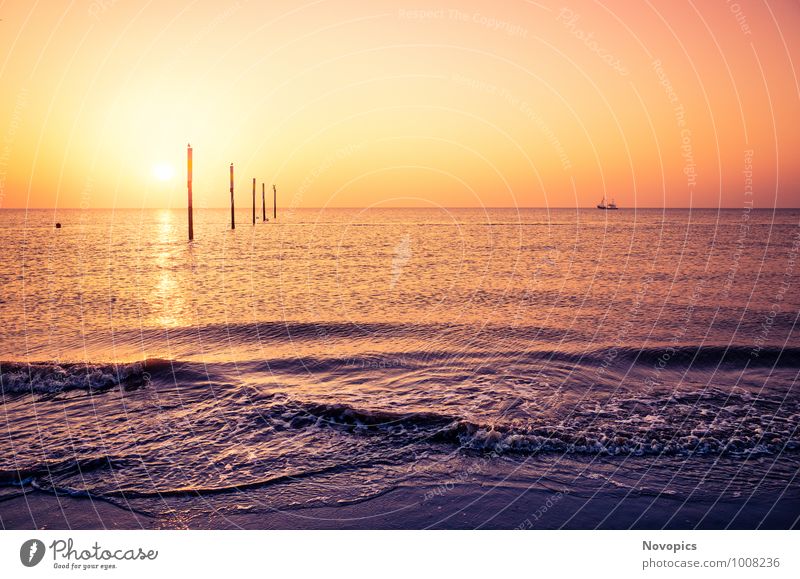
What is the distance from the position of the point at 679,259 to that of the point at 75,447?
41.8m

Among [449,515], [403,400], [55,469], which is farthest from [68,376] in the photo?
[449,515]

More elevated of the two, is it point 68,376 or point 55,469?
point 68,376

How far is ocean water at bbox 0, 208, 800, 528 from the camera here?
6.45 meters

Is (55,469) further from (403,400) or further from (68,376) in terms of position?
(403,400)

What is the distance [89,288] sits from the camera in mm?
24281

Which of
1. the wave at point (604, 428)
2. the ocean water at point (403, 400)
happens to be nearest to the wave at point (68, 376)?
the ocean water at point (403, 400)

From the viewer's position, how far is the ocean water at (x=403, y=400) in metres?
6.45

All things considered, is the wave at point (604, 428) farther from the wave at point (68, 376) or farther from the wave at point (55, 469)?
the wave at point (68, 376)

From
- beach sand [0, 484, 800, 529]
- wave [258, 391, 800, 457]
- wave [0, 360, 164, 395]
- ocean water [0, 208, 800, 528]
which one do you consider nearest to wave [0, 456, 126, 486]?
ocean water [0, 208, 800, 528]

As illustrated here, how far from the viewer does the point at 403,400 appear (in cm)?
989

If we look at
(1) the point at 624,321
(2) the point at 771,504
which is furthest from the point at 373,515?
(1) the point at 624,321

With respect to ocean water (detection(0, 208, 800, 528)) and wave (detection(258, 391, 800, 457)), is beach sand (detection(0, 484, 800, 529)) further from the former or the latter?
wave (detection(258, 391, 800, 457))

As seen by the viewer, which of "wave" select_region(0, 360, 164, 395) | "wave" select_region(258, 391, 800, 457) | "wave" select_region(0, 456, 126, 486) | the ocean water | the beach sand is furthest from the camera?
"wave" select_region(0, 360, 164, 395)
